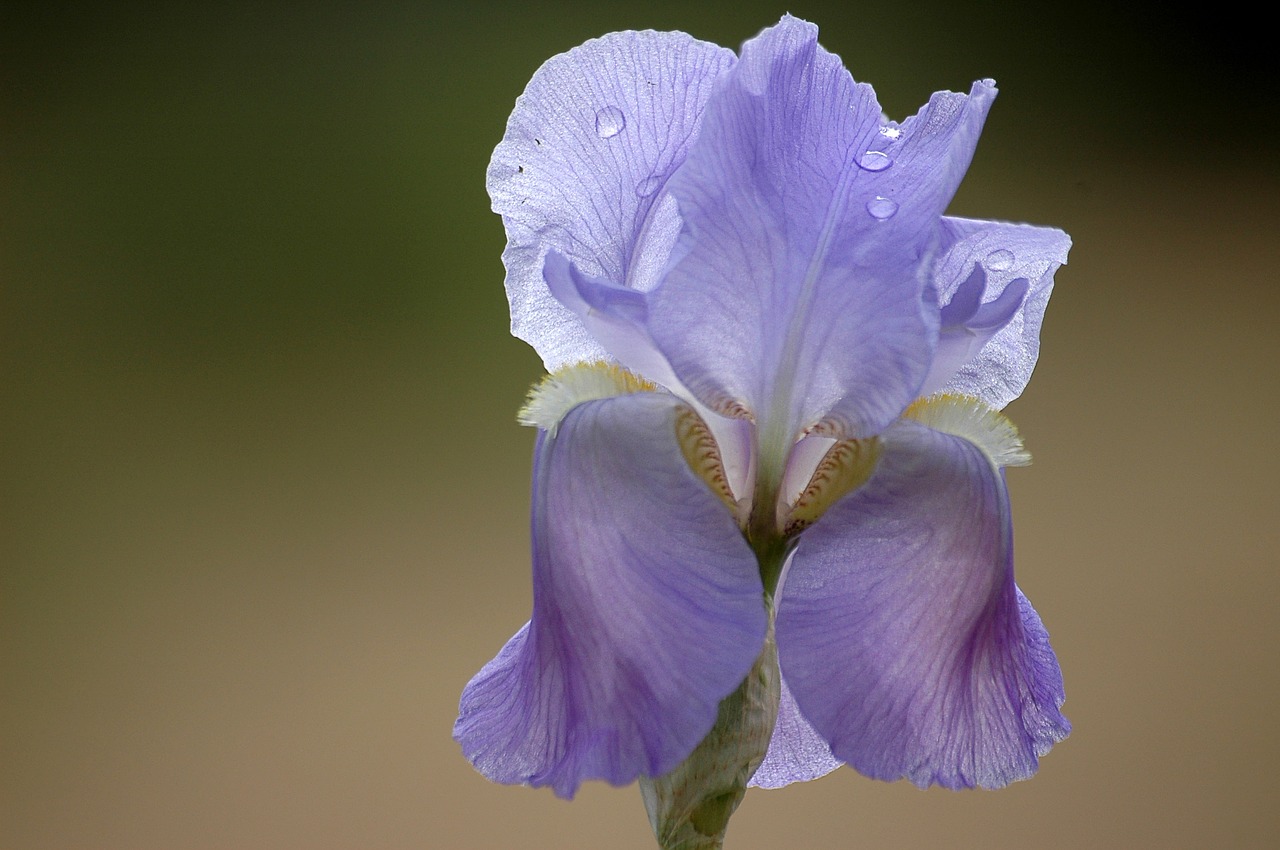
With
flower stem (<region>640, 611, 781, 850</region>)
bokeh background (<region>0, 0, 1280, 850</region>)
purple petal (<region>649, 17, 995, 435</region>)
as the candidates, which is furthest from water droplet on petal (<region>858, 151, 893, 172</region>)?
bokeh background (<region>0, 0, 1280, 850</region>)

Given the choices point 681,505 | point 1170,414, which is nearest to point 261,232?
point 1170,414

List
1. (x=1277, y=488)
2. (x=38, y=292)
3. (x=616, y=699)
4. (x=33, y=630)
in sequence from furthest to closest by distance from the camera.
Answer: (x=38, y=292), (x=1277, y=488), (x=33, y=630), (x=616, y=699)

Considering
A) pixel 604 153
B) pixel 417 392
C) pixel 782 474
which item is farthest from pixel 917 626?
pixel 417 392

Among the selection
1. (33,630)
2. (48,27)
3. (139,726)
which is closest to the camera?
(139,726)

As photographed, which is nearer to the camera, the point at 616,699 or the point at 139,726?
the point at 616,699

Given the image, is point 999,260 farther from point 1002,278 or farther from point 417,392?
point 417,392

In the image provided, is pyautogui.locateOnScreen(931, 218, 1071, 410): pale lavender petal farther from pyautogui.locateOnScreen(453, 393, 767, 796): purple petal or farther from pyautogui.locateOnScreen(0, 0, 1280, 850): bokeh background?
pyautogui.locateOnScreen(0, 0, 1280, 850): bokeh background

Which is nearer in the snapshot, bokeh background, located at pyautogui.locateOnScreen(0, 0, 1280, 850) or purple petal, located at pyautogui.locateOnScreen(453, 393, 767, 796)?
purple petal, located at pyautogui.locateOnScreen(453, 393, 767, 796)

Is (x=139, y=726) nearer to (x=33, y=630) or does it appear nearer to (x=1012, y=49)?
(x=33, y=630)
